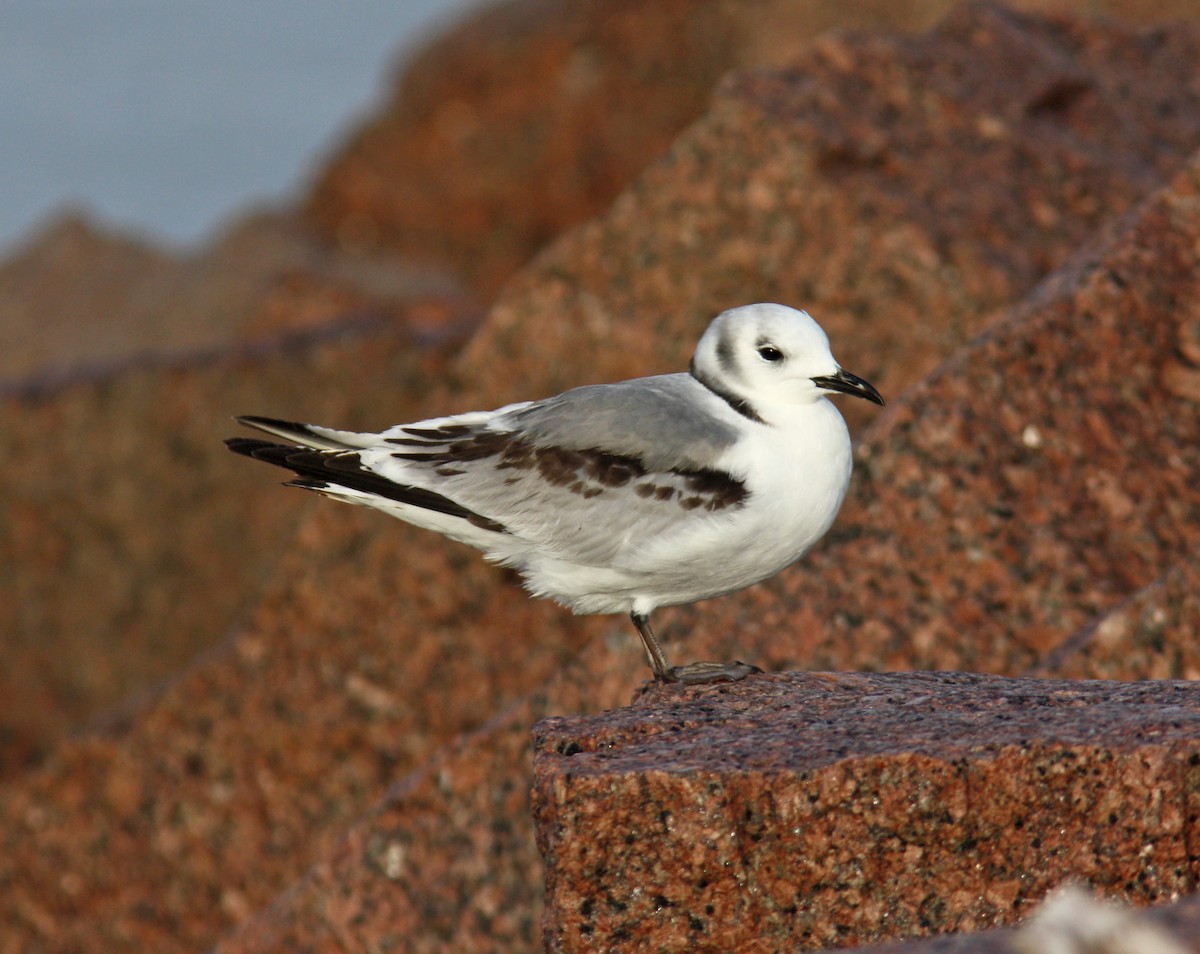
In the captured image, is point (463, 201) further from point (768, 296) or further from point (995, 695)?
point (995, 695)

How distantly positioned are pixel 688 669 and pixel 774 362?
4.40ft

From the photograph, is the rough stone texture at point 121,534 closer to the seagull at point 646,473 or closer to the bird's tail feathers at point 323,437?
the bird's tail feathers at point 323,437

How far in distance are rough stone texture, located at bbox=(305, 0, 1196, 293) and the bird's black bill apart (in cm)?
1272

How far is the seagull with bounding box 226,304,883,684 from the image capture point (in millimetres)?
6926

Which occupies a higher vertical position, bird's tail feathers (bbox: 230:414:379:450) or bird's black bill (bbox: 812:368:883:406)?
bird's tail feathers (bbox: 230:414:379:450)

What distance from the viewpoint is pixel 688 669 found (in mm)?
7320

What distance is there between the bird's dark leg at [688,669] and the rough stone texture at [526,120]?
13110mm

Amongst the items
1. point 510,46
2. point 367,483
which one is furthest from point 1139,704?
point 510,46

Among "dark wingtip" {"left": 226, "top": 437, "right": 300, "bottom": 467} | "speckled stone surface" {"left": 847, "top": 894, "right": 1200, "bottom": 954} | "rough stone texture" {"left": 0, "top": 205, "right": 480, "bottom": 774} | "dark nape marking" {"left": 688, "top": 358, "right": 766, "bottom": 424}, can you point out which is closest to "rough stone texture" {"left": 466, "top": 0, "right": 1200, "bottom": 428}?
"dark nape marking" {"left": 688, "top": 358, "right": 766, "bottom": 424}

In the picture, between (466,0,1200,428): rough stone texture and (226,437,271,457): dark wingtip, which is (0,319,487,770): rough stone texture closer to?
(466,0,1200,428): rough stone texture

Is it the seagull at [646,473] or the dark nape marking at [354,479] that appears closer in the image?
the seagull at [646,473]

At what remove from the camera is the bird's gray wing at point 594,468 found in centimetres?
704

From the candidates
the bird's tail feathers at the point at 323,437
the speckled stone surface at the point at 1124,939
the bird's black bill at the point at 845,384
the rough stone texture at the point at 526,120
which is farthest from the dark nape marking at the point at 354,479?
the rough stone texture at the point at 526,120

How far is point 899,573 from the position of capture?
8.12 metres
